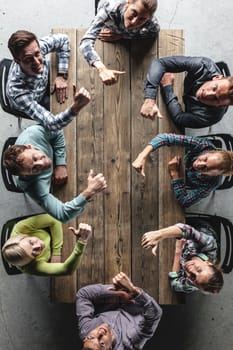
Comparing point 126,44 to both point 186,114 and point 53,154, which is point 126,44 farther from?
point 53,154

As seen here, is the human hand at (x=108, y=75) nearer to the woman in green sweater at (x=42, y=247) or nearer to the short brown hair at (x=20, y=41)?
the short brown hair at (x=20, y=41)

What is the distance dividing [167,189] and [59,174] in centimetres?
62

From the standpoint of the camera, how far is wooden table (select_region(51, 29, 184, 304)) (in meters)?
2.71

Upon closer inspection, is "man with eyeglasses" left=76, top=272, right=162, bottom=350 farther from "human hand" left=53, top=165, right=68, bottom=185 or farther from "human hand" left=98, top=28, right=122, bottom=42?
"human hand" left=98, top=28, right=122, bottom=42

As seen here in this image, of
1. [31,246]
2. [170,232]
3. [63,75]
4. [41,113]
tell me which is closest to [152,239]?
[170,232]

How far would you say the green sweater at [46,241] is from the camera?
2588 millimetres

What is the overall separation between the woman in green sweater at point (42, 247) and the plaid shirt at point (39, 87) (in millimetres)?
564

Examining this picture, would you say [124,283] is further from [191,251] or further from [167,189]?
[167,189]

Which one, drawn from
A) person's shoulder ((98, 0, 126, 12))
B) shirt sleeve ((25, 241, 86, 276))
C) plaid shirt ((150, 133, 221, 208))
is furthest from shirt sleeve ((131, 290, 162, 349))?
person's shoulder ((98, 0, 126, 12))

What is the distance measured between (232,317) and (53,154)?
1814 mm

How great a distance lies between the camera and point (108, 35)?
268 centimetres

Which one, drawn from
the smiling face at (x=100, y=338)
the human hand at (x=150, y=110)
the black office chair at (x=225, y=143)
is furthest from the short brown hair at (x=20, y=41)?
the smiling face at (x=100, y=338)

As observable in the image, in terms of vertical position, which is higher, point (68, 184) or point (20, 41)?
point (20, 41)

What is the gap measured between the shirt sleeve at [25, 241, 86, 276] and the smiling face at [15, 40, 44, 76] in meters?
0.95
